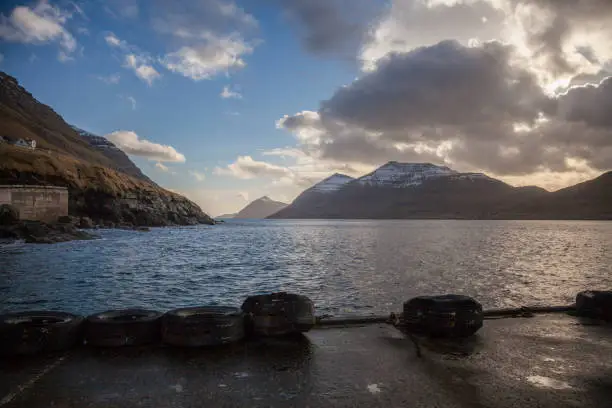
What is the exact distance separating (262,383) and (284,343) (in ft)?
7.48

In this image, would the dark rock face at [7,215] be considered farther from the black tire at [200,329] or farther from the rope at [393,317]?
the rope at [393,317]

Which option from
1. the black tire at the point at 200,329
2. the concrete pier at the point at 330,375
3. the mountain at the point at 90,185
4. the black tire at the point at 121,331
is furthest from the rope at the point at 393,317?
the mountain at the point at 90,185

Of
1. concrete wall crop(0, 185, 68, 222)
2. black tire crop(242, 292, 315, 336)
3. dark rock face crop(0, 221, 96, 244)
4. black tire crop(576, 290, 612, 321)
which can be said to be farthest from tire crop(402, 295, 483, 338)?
concrete wall crop(0, 185, 68, 222)

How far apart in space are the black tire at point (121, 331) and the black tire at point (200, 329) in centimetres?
29

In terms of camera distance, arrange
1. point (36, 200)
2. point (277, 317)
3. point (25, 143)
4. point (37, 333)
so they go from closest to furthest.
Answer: point (37, 333), point (277, 317), point (36, 200), point (25, 143)

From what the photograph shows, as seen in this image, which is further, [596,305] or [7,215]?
[7,215]

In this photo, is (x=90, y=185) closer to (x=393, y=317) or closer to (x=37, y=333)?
(x=37, y=333)

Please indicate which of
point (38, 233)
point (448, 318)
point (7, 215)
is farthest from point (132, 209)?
point (448, 318)

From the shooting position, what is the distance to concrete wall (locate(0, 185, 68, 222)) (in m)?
64.6

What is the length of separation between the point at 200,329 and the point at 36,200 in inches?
3023

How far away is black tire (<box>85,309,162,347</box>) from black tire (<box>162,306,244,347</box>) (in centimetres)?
29

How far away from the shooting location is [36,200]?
7000 centimetres

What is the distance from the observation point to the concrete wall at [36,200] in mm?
64625

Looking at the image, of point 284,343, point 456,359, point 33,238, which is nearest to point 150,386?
point 284,343
